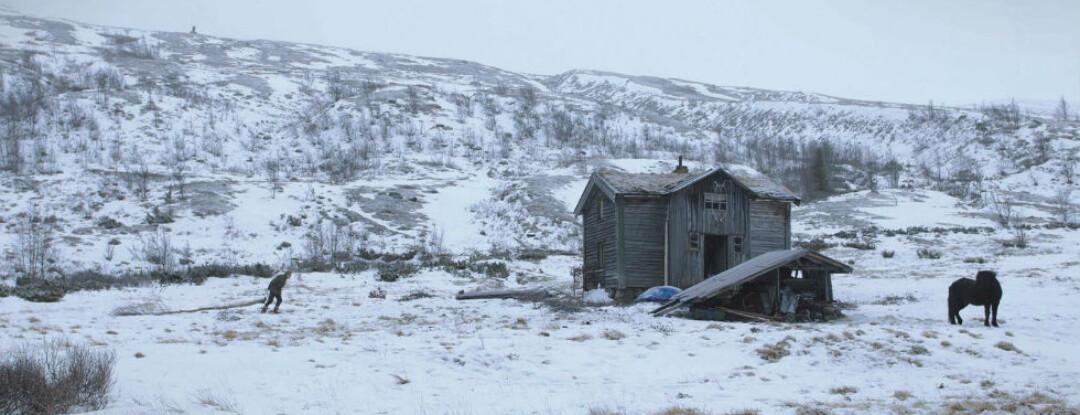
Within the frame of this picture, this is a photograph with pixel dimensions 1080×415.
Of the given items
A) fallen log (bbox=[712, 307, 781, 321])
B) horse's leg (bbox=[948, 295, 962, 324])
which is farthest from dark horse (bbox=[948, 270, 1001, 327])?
fallen log (bbox=[712, 307, 781, 321])

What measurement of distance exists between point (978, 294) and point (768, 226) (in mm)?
10607

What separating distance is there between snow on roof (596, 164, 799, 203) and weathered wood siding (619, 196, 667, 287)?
0.44 metres

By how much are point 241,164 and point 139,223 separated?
1947 centimetres

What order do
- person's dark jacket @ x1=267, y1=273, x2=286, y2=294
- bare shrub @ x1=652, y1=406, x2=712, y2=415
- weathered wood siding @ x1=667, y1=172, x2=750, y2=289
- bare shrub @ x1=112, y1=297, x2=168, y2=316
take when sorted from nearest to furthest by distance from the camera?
bare shrub @ x1=652, y1=406, x2=712, y2=415, bare shrub @ x1=112, y1=297, x2=168, y2=316, person's dark jacket @ x1=267, y1=273, x2=286, y2=294, weathered wood siding @ x1=667, y1=172, x2=750, y2=289

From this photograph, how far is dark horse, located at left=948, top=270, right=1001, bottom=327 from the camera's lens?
17.2 metres

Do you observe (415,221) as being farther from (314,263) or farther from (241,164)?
(241,164)

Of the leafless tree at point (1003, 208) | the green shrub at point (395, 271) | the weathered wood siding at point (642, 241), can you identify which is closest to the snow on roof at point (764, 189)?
the weathered wood siding at point (642, 241)

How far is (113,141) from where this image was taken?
59812 millimetres

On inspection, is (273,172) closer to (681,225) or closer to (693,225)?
(681,225)

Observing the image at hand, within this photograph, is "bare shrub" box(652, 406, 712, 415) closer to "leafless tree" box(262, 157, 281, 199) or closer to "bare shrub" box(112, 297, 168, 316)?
"bare shrub" box(112, 297, 168, 316)

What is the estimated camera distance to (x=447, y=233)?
46344 millimetres

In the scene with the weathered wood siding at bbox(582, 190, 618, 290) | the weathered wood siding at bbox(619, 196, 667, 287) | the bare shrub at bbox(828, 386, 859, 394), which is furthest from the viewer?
the weathered wood siding at bbox(582, 190, 618, 290)

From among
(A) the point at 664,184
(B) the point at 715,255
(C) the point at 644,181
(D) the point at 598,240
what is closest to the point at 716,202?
(A) the point at 664,184

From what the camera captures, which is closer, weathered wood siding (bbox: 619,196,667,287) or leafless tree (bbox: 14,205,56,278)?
weathered wood siding (bbox: 619,196,667,287)
